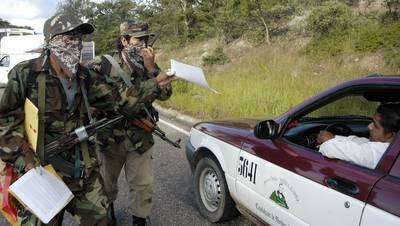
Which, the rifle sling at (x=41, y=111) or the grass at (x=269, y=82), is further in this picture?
the grass at (x=269, y=82)

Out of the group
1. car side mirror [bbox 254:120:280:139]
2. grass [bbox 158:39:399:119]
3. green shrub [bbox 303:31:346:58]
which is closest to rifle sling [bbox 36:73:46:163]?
car side mirror [bbox 254:120:280:139]

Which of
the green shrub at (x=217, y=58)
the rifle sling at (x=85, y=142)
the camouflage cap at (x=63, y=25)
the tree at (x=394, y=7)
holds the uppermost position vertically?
the tree at (x=394, y=7)

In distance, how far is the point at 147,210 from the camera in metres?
4.19

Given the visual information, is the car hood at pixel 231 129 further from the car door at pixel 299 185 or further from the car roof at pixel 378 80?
the car roof at pixel 378 80

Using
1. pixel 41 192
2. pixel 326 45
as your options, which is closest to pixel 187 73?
pixel 41 192

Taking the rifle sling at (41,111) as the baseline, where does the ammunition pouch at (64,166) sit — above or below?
below

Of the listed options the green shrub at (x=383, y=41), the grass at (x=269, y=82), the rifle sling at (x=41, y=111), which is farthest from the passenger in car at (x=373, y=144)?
the green shrub at (x=383, y=41)

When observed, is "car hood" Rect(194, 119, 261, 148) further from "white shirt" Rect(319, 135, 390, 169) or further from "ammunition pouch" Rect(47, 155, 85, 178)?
"ammunition pouch" Rect(47, 155, 85, 178)

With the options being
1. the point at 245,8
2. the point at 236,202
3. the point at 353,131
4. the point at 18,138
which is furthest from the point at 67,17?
the point at 245,8

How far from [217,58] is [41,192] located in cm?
1787

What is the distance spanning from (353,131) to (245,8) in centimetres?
1603

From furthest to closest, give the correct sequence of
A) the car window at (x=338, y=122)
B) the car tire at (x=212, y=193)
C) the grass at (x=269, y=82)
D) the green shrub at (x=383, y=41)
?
the green shrub at (x=383, y=41)
the grass at (x=269, y=82)
the car tire at (x=212, y=193)
the car window at (x=338, y=122)

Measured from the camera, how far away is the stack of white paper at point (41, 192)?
2744mm

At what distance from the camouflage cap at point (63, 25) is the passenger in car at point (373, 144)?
1.69 metres
